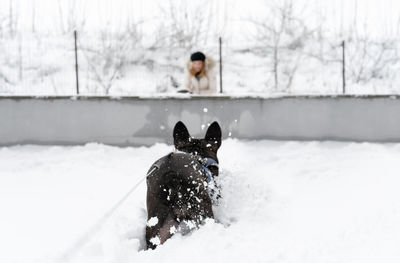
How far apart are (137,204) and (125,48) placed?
7.27 meters

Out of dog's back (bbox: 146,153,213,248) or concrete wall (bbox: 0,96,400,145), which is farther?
concrete wall (bbox: 0,96,400,145)

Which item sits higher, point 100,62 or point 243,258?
point 100,62

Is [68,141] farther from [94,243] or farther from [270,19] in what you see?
[270,19]

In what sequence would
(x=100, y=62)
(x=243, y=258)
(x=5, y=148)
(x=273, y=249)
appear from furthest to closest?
(x=100, y=62)
(x=5, y=148)
(x=273, y=249)
(x=243, y=258)

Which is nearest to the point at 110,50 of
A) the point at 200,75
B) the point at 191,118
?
the point at 200,75

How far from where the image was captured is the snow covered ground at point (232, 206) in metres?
3.08

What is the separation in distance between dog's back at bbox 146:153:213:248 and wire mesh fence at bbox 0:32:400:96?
574 centimetres

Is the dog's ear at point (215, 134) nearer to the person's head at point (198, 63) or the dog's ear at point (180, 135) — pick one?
the dog's ear at point (180, 135)

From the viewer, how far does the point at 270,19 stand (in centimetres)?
1095

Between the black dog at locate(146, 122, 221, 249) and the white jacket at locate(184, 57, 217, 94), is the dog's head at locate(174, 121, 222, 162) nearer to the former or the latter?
the black dog at locate(146, 122, 221, 249)

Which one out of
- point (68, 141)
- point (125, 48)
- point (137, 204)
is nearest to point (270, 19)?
point (125, 48)

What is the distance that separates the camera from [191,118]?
730cm

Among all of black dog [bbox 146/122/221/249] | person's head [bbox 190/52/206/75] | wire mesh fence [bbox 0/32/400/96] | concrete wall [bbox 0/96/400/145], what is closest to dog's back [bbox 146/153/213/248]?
black dog [bbox 146/122/221/249]

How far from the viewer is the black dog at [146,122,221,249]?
3.18 meters
